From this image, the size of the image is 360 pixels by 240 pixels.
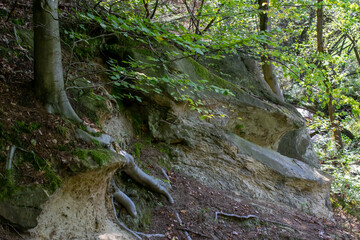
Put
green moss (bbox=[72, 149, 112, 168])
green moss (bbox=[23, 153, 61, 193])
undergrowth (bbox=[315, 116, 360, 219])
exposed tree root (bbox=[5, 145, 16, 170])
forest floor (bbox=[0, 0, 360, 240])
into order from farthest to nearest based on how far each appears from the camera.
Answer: undergrowth (bbox=[315, 116, 360, 219]) < green moss (bbox=[72, 149, 112, 168]) < forest floor (bbox=[0, 0, 360, 240]) < green moss (bbox=[23, 153, 61, 193]) < exposed tree root (bbox=[5, 145, 16, 170])

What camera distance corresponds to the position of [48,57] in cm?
370

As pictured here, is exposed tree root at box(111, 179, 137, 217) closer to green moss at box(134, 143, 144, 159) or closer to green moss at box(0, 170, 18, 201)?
green moss at box(134, 143, 144, 159)

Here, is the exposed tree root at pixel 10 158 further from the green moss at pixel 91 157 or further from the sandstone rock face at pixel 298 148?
the sandstone rock face at pixel 298 148

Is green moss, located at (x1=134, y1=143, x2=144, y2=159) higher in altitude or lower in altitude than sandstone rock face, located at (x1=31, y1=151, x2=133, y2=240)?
higher

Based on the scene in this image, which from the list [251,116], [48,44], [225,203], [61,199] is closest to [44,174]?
[61,199]

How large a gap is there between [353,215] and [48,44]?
42.6ft

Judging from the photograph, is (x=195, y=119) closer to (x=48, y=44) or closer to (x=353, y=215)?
(x=48, y=44)

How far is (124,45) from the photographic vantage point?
7012 millimetres

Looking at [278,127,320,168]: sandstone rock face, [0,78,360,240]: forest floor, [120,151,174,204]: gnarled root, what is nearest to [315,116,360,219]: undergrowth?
[278,127,320,168]: sandstone rock face

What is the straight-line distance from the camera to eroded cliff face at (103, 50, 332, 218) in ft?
23.6

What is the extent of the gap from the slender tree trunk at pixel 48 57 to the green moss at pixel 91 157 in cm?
77

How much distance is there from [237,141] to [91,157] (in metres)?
5.68

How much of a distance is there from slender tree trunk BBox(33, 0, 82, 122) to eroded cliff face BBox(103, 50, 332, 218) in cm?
195

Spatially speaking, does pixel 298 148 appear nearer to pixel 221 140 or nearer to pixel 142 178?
pixel 221 140
